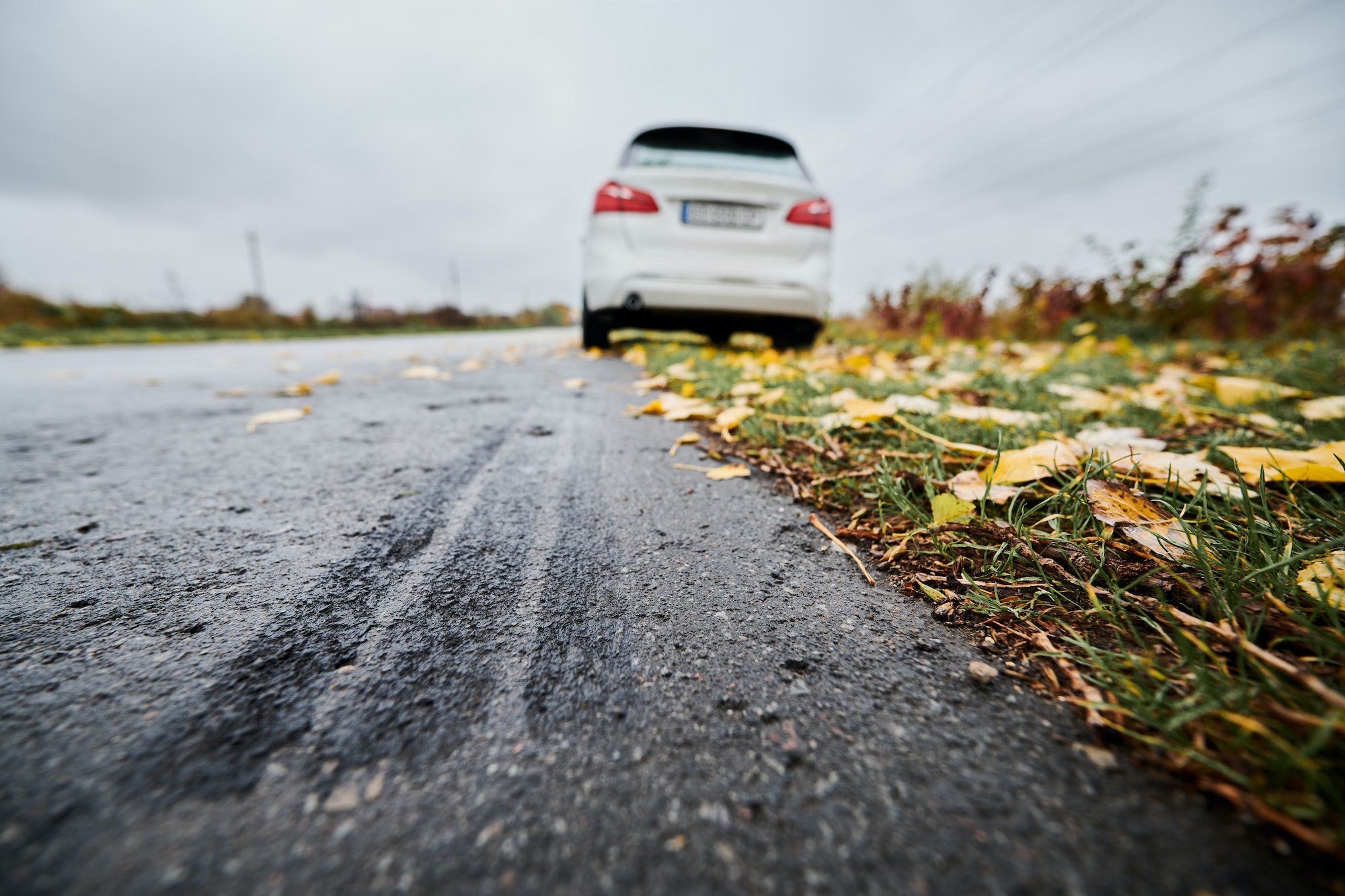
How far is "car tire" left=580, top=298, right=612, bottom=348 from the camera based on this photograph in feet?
12.7

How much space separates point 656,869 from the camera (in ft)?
1.39

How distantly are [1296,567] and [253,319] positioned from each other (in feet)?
67.7

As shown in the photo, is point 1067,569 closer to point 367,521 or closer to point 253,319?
point 367,521

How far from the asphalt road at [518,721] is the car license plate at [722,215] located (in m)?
2.67

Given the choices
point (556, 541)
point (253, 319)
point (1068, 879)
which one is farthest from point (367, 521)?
point (253, 319)

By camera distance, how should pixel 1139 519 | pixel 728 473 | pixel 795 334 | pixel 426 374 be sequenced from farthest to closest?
pixel 795 334 < pixel 426 374 < pixel 728 473 < pixel 1139 519

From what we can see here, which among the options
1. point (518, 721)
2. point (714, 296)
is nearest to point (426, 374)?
point (714, 296)

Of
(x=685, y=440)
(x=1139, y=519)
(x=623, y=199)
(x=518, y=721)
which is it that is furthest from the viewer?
(x=623, y=199)

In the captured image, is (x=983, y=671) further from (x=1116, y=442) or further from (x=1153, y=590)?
(x=1116, y=442)

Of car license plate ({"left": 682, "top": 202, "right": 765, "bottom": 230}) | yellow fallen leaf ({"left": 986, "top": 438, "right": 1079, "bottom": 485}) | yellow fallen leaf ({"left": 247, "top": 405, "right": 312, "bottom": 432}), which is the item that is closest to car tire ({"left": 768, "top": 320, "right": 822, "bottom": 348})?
car license plate ({"left": 682, "top": 202, "right": 765, "bottom": 230})

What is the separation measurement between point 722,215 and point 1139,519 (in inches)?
118

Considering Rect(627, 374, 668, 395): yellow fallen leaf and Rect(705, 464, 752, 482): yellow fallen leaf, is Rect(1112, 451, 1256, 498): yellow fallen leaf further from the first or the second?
Rect(627, 374, 668, 395): yellow fallen leaf

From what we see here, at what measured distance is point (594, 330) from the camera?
163 inches

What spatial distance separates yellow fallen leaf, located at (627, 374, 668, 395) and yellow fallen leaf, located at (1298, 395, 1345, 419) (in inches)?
→ 90.0
